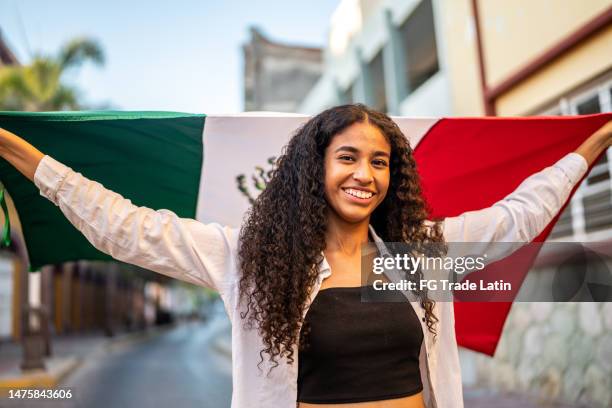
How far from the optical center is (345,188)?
232cm

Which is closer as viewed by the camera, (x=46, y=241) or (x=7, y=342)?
(x=46, y=241)

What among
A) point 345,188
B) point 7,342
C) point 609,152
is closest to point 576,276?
point 345,188

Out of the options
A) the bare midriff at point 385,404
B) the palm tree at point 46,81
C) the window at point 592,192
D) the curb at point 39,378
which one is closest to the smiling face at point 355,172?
the bare midriff at point 385,404

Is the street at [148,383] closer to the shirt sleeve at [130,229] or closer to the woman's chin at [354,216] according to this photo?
the shirt sleeve at [130,229]

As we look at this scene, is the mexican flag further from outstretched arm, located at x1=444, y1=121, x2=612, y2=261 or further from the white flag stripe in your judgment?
outstretched arm, located at x1=444, y1=121, x2=612, y2=261

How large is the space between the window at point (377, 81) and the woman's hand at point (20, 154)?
12823mm

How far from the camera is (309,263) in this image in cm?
229

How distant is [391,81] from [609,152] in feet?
23.8

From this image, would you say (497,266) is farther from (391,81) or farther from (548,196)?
(391,81)

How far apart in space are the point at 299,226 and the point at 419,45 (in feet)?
36.6

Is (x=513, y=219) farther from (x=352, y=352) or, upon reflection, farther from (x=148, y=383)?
(x=148, y=383)

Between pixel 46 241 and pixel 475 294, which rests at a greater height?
pixel 46 241

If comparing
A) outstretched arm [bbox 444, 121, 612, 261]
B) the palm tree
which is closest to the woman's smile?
outstretched arm [bbox 444, 121, 612, 261]

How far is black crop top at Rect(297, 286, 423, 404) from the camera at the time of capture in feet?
7.06
